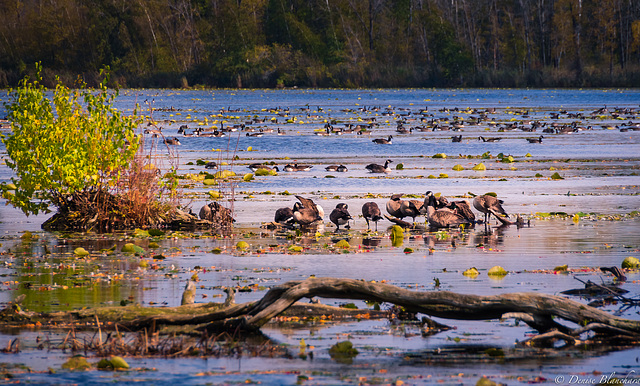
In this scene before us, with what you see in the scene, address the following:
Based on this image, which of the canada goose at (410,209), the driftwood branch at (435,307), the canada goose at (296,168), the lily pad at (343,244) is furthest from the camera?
the canada goose at (296,168)

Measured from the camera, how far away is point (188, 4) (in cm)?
13050

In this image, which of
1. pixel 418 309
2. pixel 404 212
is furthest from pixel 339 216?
pixel 418 309

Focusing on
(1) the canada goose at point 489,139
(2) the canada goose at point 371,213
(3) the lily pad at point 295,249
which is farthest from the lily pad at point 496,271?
(1) the canada goose at point 489,139

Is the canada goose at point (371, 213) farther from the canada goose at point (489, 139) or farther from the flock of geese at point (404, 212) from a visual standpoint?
the canada goose at point (489, 139)

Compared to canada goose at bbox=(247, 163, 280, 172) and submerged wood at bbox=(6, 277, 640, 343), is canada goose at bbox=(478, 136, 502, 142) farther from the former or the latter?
submerged wood at bbox=(6, 277, 640, 343)

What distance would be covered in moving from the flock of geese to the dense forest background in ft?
305

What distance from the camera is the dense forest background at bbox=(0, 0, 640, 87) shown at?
11194 cm

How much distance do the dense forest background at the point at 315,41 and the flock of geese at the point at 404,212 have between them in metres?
93.0

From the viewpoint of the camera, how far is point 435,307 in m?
7.81

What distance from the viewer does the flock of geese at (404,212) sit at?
46.2 ft

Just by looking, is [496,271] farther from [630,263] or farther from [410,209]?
[410,209]

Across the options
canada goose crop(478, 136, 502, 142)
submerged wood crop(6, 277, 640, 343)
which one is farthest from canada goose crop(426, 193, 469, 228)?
canada goose crop(478, 136, 502, 142)

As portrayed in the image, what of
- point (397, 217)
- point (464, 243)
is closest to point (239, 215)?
point (397, 217)

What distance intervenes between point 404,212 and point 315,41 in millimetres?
107797
